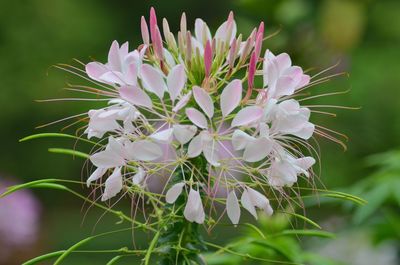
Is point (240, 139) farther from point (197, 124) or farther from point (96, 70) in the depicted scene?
point (96, 70)

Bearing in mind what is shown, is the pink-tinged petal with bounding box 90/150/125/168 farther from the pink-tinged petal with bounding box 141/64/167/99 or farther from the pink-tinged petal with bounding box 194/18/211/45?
the pink-tinged petal with bounding box 194/18/211/45

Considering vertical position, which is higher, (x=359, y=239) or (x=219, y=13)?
(x=359, y=239)

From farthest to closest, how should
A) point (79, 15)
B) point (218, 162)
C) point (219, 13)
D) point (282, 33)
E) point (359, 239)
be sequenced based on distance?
point (219, 13) → point (79, 15) → point (282, 33) → point (359, 239) → point (218, 162)

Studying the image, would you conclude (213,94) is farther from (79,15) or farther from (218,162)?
(79,15)

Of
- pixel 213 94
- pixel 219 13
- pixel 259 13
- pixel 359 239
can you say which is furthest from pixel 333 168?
pixel 219 13

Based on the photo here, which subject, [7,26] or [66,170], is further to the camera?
[66,170]

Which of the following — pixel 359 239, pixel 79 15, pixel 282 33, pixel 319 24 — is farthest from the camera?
pixel 79 15

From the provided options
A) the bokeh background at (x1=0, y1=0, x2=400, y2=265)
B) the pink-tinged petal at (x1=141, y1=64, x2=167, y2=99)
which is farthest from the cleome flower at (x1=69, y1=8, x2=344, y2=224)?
the bokeh background at (x1=0, y1=0, x2=400, y2=265)
